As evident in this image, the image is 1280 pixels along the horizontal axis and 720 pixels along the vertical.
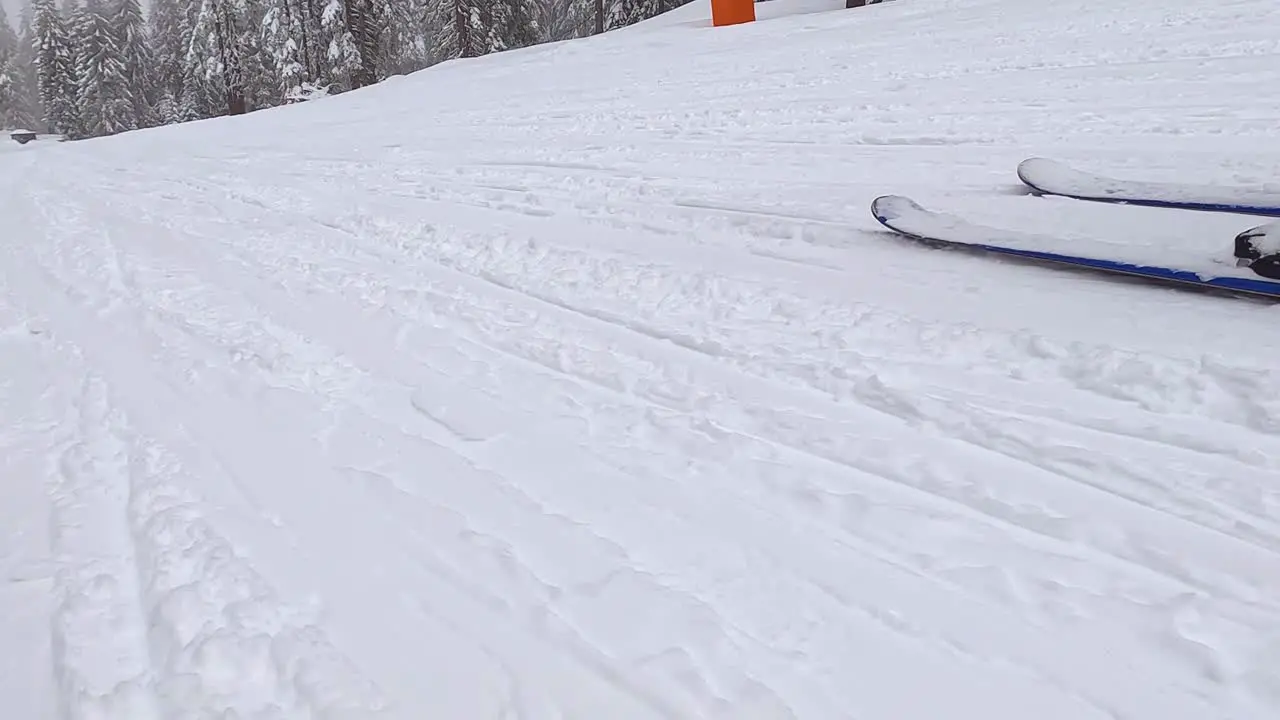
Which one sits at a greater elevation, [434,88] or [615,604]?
[434,88]

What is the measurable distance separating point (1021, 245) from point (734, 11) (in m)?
10.9

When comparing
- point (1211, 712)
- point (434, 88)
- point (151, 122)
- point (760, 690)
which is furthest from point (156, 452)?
point (151, 122)

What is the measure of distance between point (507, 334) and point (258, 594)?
164 centimetres

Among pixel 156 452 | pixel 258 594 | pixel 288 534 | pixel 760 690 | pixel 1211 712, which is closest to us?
pixel 1211 712

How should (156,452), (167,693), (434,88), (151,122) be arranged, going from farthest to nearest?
(151,122) < (434,88) < (156,452) < (167,693)

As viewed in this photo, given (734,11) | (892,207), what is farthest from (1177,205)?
(734,11)

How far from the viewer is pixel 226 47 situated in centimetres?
2553

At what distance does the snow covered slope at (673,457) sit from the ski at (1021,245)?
0.28 feet

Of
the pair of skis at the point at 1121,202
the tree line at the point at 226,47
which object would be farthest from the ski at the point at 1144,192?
the tree line at the point at 226,47

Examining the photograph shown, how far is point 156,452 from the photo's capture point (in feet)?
8.97

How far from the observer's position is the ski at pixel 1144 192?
3479mm

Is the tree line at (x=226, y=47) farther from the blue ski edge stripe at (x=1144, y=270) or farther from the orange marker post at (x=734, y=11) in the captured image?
the blue ski edge stripe at (x=1144, y=270)

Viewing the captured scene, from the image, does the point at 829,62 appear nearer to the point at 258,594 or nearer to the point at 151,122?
the point at 258,594

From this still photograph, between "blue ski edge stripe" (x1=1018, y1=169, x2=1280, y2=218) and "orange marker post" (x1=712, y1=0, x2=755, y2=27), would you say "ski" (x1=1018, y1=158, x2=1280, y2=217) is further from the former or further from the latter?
"orange marker post" (x1=712, y1=0, x2=755, y2=27)
